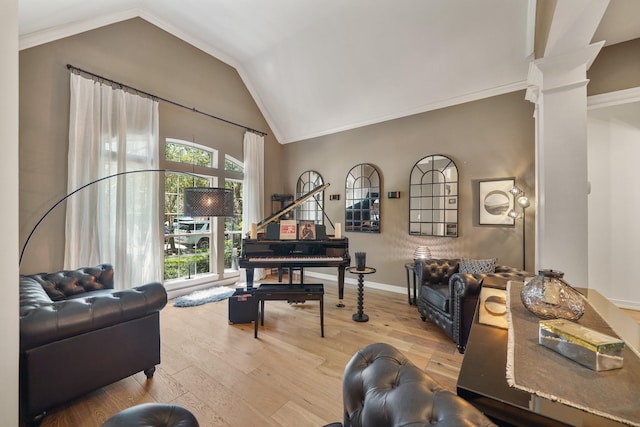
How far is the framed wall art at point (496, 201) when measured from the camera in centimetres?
361

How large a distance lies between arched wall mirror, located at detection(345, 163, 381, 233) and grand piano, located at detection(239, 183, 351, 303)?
1598 mm

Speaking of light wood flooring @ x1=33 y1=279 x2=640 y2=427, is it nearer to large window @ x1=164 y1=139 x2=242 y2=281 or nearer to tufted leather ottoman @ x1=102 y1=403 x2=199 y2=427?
tufted leather ottoman @ x1=102 y1=403 x2=199 y2=427

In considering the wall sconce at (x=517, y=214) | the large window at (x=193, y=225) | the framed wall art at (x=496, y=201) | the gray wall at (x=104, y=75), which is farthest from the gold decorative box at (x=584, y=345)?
the gray wall at (x=104, y=75)

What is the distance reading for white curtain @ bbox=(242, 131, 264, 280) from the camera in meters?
5.23

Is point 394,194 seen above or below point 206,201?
above

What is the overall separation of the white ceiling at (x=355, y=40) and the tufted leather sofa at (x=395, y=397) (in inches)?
159

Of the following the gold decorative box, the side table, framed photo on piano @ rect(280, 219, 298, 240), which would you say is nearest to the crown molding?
framed photo on piano @ rect(280, 219, 298, 240)

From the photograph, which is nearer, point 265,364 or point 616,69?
point 265,364

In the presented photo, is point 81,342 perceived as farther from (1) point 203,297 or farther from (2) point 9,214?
(1) point 203,297

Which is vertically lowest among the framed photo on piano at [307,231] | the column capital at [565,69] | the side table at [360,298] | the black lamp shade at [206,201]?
the side table at [360,298]

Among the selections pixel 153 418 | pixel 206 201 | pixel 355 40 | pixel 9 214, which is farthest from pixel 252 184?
pixel 153 418

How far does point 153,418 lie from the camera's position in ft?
3.65

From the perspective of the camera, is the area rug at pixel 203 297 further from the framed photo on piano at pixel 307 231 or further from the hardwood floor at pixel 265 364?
the framed photo on piano at pixel 307 231

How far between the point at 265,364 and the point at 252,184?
3727 mm
